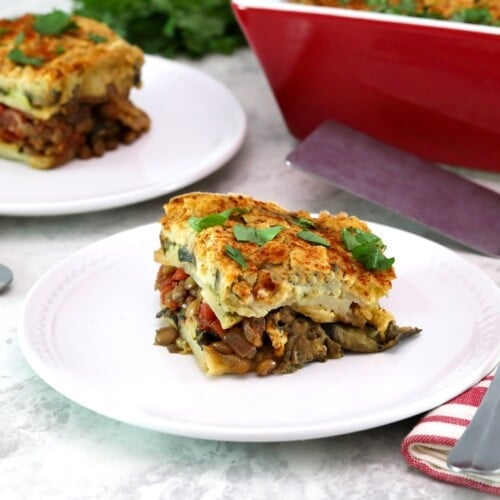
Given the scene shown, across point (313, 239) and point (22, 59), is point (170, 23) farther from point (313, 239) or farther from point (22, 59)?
point (313, 239)

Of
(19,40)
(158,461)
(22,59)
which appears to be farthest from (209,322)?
(19,40)

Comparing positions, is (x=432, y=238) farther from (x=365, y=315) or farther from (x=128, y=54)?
(x=128, y=54)

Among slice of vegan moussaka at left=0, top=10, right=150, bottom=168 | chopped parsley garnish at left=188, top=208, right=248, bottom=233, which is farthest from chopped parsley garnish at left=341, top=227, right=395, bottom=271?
slice of vegan moussaka at left=0, top=10, right=150, bottom=168

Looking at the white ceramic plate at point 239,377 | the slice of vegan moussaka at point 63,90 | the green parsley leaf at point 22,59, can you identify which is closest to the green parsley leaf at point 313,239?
the white ceramic plate at point 239,377

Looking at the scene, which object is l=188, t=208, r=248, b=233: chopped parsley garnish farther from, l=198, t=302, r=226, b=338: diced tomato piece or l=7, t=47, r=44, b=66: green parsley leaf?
l=7, t=47, r=44, b=66: green parsley leaf

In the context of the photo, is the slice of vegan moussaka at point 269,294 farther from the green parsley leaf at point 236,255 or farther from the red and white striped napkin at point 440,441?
the red and white striped napkin at point 440,441

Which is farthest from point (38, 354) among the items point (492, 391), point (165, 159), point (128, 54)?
point (128, 54)
